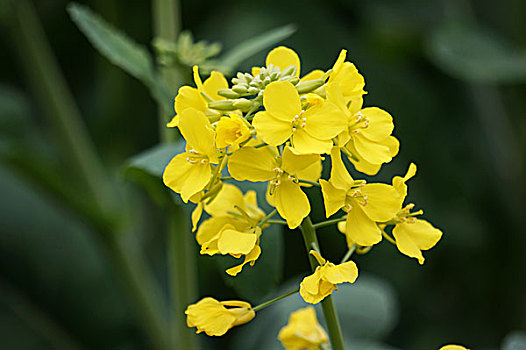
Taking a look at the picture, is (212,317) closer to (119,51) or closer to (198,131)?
(198,131)

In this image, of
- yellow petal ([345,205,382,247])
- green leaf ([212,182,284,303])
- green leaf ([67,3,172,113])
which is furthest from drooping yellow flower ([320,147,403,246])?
green leaf ([67,3,172,113])

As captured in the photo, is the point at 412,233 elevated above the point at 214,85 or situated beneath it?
situated beneath

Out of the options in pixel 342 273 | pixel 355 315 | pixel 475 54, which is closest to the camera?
pixel 342 273

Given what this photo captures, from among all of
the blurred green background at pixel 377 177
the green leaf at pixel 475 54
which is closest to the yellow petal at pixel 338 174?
the blurred green background at pixel 377 177

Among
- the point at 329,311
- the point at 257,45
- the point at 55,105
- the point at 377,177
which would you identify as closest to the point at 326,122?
the point at 329,311

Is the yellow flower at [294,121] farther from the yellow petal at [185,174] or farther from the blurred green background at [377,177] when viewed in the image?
the blurred green background at [377,177]

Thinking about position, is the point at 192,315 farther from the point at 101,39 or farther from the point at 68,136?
the point at 68,136

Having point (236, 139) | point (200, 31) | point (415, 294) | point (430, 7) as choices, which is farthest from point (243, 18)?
point (236, 139)
